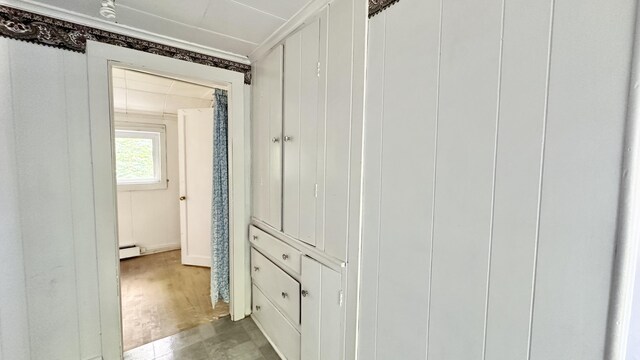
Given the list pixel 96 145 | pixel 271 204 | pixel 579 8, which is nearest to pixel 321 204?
pixel 271 204

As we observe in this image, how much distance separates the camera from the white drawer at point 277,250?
5.26ft

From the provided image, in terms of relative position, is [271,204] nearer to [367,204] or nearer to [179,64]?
[367,204]

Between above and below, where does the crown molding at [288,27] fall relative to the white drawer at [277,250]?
above

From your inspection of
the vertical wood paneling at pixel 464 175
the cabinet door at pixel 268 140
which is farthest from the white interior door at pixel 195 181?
the vertical wood paneling at pixel 464 175

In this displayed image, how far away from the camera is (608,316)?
557 mm

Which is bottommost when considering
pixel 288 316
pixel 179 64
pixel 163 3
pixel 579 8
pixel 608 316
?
pixel 288 316

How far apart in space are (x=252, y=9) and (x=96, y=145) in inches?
50.7

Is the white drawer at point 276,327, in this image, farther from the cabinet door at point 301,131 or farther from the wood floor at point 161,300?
the cabinet door at point 301,131

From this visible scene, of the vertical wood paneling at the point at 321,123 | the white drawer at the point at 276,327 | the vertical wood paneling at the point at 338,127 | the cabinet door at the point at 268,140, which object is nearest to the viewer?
the vertical wood paneling at the point at 338,127

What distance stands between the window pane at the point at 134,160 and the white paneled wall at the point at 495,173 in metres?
4.01

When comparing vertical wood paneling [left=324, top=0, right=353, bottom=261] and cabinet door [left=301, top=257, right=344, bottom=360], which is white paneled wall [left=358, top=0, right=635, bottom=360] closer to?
vertical wood paneling [left=324, top=0, right=353, bottom=261]

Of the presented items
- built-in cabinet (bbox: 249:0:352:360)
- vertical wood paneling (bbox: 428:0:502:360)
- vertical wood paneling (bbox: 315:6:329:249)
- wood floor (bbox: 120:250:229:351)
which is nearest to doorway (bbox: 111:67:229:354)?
wood floor (bbox: 120:250:229:351)

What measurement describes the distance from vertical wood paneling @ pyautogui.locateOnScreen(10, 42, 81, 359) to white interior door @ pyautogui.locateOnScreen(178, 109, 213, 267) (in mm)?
1607

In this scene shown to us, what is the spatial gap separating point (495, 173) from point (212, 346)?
2.19 m
